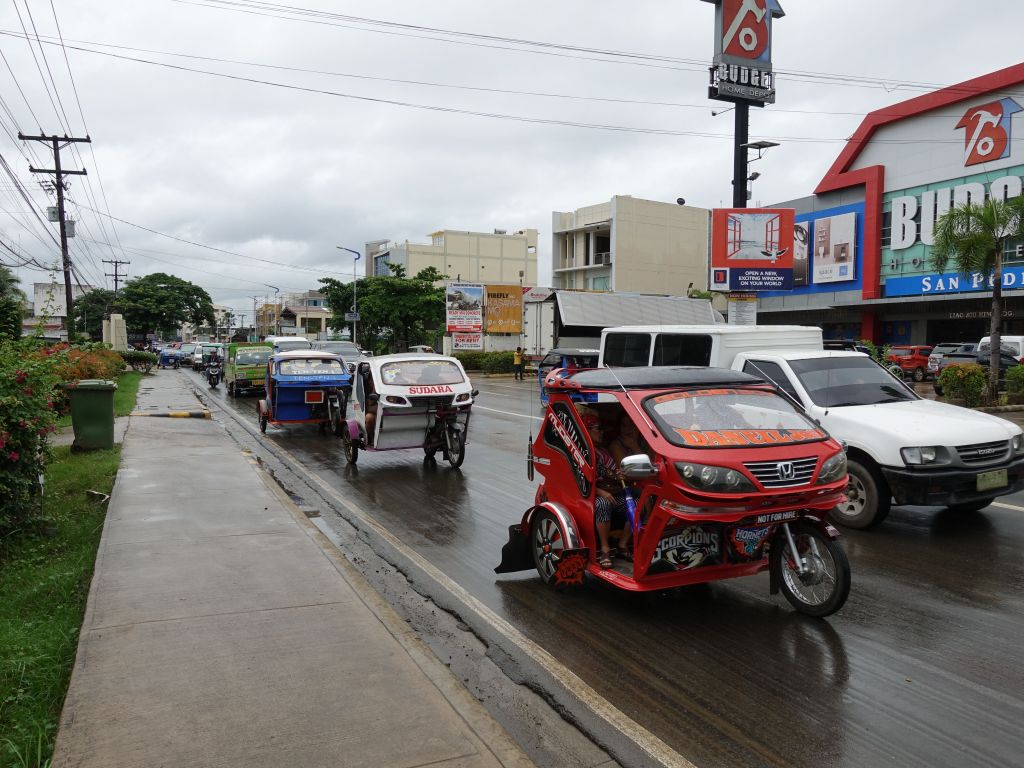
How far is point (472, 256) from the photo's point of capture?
80625 mm

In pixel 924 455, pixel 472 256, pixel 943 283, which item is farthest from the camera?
pixel 472 256

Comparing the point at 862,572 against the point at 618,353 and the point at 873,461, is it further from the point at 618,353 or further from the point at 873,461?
the point at 618,353

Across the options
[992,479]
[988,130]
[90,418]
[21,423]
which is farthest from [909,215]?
[21,423]

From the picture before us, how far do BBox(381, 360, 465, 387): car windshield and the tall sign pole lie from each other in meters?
16.6

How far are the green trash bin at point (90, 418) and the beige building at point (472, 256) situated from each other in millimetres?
64227

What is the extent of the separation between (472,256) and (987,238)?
64.7 metres

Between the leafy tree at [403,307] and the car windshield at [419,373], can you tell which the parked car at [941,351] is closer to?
the car windshield at [419,373]

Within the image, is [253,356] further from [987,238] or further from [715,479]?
[715,479]

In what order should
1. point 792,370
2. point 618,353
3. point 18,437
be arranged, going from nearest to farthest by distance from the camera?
point 18,437 < point 792,370 < point 618,353

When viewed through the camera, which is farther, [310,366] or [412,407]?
[310,366]

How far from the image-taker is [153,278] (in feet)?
283

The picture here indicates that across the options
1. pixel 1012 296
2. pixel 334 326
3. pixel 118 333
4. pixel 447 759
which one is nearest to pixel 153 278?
pixel 334 326

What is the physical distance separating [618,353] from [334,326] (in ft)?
187

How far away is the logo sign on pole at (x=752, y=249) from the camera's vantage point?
2562 cm
